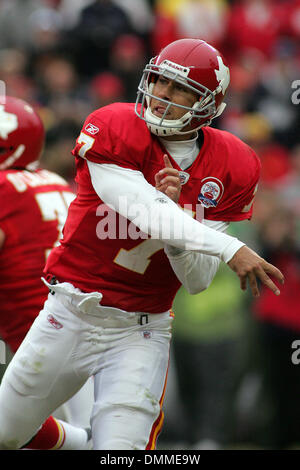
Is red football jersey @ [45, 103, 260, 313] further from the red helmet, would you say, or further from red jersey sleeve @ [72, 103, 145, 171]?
the red helmet

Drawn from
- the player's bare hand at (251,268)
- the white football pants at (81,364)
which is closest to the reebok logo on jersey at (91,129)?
the white football pants at (81,364)

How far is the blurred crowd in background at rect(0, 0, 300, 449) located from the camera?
21.3 ft

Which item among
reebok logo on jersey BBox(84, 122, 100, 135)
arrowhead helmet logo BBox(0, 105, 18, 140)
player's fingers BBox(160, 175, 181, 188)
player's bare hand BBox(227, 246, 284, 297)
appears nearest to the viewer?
player's bare hand BBox(227, 246, 284, 297)

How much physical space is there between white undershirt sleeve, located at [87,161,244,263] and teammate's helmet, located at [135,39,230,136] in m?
0.27

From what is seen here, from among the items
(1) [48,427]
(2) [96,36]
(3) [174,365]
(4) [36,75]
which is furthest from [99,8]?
(1) [48,427]

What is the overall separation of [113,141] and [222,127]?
195 inches

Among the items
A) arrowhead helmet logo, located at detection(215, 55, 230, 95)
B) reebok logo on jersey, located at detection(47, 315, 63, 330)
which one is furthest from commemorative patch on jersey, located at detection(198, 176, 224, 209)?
reebok logo on jersey, located at detection(47, 315, 63, 330)

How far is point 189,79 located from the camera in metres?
3.76

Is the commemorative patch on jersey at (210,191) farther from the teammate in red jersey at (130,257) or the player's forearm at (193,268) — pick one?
the player's forearm at (193,268)

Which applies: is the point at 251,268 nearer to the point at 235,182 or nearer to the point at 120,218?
the point at 235,182

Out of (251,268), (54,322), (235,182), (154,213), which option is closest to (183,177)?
(235,182)

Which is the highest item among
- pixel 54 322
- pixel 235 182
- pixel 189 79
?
pixel 189 79

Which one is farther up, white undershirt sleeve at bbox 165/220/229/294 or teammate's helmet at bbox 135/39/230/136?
teammate's helmet at bbox 135/39/230/136
